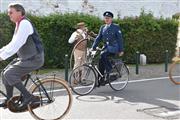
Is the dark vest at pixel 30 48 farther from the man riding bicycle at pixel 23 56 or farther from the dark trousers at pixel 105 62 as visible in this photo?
the dark trousers at pixel 105 62

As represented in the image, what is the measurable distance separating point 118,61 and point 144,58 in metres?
5.70

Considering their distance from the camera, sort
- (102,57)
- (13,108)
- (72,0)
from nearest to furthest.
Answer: (13,108), (102,57), (72,0)

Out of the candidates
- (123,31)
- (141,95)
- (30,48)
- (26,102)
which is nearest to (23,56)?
(30,48)

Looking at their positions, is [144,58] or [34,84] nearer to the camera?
[34,84]

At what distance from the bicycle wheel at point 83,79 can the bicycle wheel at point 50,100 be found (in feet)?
6.62

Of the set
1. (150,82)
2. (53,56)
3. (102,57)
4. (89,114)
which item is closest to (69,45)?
(53,56)

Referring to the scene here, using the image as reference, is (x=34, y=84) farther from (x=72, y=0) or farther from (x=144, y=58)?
(x=72, y=0)

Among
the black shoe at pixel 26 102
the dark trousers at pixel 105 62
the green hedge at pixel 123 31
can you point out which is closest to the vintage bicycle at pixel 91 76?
the dark trousers at pixel 105 62

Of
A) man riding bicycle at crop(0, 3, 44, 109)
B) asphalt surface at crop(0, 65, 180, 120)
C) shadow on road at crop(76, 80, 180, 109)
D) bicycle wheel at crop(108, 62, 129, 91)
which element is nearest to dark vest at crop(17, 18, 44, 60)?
man riding bicycle at crop(0, 3, 44, 109)

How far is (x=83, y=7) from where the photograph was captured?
17938mm

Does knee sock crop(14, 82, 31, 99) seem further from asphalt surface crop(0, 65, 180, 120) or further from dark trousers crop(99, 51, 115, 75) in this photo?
dark trousers crop(99, 51, 115, 75)

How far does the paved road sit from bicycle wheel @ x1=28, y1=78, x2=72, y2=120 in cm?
29

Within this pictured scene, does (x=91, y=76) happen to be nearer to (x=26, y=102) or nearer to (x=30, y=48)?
(x=26, y=102)

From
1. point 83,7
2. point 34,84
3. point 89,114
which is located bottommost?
point 89,114
